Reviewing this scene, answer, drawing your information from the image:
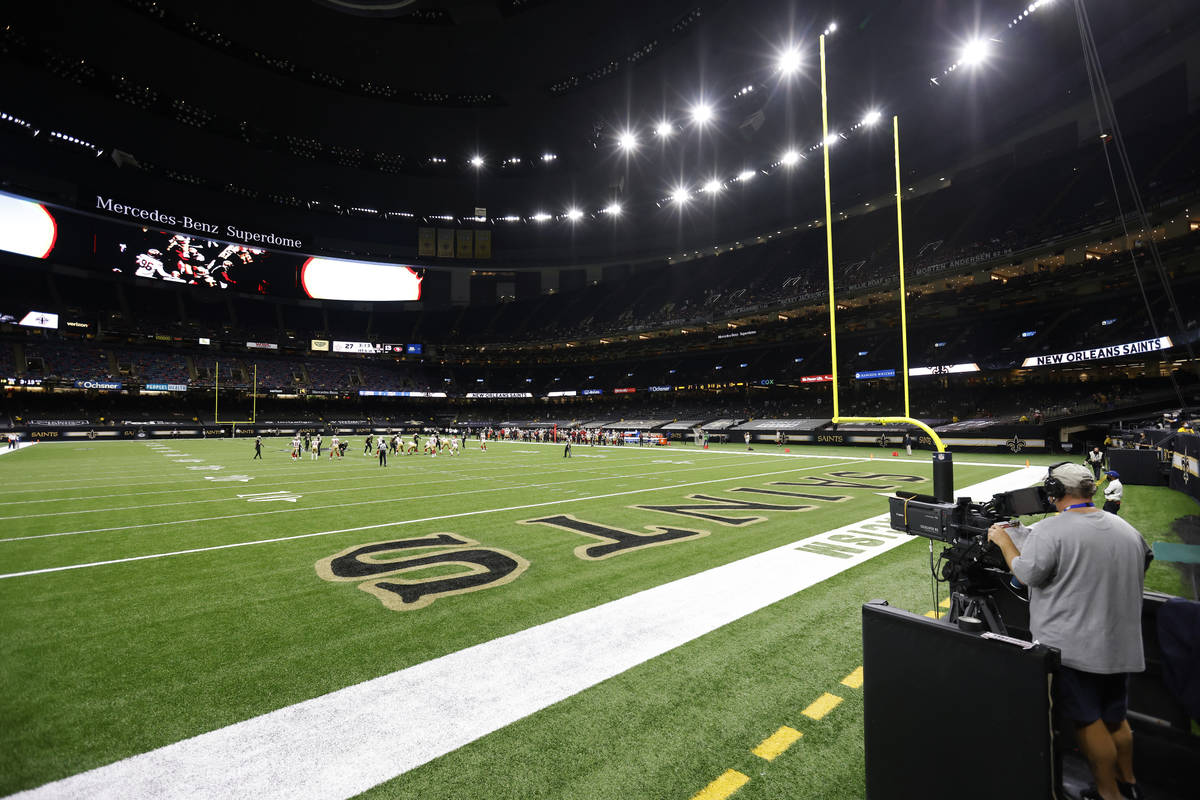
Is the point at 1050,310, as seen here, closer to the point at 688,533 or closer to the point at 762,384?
the point at 762,384

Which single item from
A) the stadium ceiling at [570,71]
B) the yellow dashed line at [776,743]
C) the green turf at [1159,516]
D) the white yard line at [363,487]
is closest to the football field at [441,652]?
the yellow dashed line at [776,743]

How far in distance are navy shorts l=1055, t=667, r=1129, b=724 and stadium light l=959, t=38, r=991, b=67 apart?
39246mm

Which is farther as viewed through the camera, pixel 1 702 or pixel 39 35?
pixel 39 35

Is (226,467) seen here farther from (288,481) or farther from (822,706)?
(822,706)

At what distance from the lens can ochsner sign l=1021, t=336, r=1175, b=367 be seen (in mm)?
24734

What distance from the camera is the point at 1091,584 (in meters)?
2.14

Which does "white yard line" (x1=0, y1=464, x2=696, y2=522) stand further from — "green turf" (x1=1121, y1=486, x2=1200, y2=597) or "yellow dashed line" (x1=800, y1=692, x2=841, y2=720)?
"green turf" (x1=1121, y1=486, x2=1200, y2=597)

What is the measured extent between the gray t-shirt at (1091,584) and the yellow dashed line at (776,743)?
57.3 inches

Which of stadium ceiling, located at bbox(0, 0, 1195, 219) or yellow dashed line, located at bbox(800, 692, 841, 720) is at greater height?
stadium ceiling, located at bbox(0, 0, 1195, 219)

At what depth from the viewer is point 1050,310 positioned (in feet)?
115

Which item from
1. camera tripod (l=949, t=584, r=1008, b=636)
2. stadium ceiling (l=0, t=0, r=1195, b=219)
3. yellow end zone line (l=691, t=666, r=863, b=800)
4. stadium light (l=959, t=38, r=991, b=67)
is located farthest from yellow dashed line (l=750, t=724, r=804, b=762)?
stadium light (l=959, t=38, r=991, b=67)

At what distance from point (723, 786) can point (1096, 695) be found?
1.73m

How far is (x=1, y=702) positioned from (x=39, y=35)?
4962 centimetres

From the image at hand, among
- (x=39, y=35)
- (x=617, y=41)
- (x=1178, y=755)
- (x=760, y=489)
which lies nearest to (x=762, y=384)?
(x=617, y=41)
